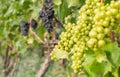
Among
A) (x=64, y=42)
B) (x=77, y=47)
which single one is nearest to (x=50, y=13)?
(x=64, y=42)

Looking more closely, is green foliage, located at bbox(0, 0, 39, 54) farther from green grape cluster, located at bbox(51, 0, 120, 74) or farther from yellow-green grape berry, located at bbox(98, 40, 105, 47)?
yellow-green grape berry, located at bbox(98, 40, 105, 47)

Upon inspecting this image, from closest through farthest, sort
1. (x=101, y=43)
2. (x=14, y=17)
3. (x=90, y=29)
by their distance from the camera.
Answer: (x=101, y=43), (x=90, y=29), (x=14, y=17)

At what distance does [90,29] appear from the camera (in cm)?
121

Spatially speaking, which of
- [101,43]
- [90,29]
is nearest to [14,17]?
[90,29]

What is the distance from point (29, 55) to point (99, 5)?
302 inches

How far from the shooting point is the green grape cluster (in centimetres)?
93

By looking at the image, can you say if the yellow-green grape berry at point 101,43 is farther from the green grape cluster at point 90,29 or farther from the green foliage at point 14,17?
the green foliage at point 14,17

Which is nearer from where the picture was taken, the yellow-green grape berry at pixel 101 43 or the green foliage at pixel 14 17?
the yellow-green grape berry at pixel 101 43

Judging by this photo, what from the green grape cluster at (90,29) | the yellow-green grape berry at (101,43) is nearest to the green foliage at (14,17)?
the green grape cluster at (90,29)

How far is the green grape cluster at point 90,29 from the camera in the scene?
→ 0.93 m

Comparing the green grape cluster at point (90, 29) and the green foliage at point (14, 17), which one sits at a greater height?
the green grape cluster at point (90, 29)

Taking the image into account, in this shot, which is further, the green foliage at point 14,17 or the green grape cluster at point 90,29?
the green foliage at point 14,17

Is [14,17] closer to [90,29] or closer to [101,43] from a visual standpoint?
[90,29]

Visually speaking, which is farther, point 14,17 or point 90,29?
point 14,17
